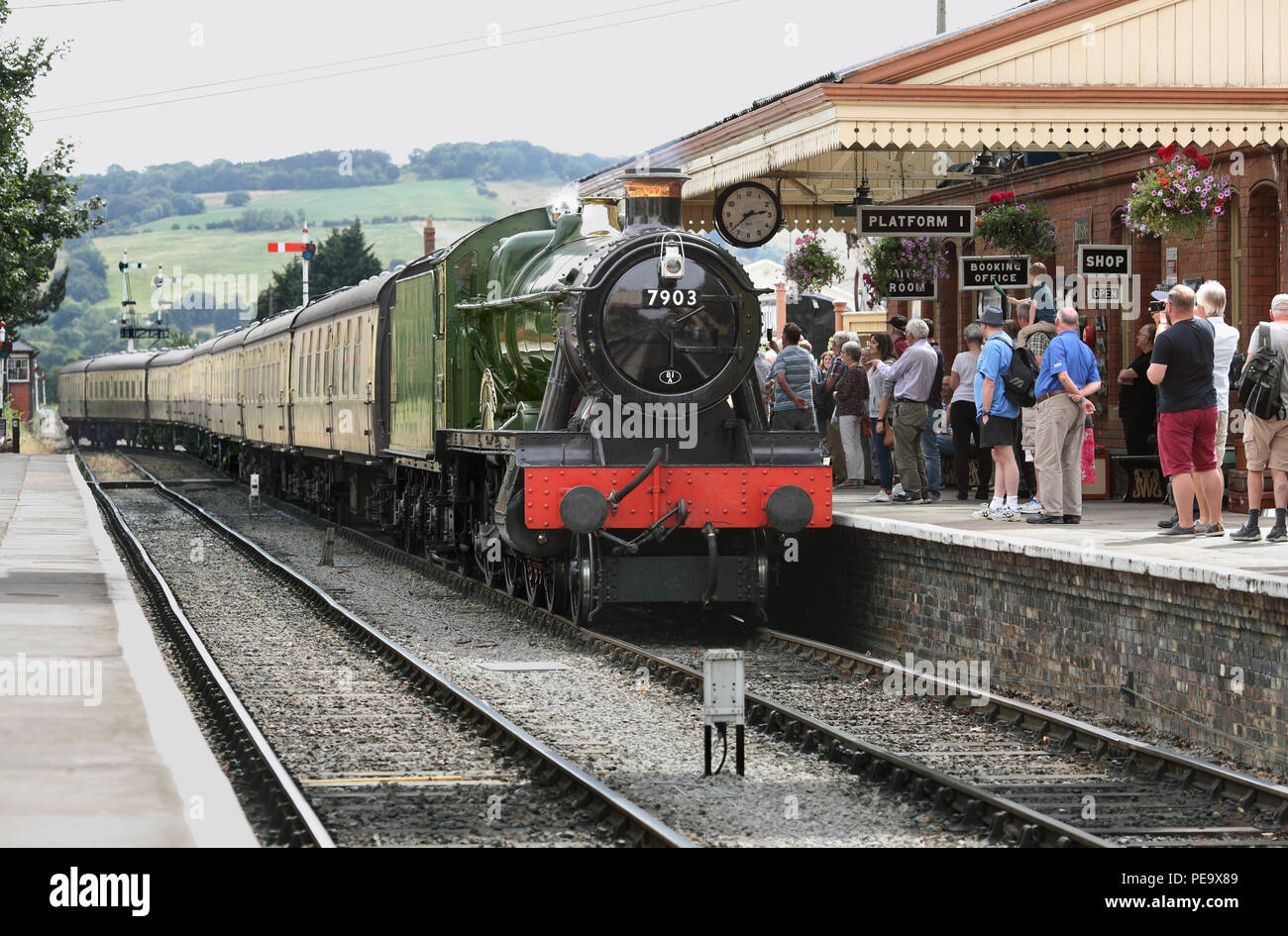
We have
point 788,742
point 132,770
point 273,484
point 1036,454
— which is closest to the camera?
point 132,770

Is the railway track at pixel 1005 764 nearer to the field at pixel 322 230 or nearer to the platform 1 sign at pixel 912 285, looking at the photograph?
the platform 1 sign at pixel 912 285

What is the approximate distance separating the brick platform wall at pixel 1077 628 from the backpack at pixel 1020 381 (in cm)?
175

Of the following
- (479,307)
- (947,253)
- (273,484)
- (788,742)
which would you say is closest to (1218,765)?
(788,742)

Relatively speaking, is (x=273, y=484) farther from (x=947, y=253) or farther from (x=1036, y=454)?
(x=1036, y=454)

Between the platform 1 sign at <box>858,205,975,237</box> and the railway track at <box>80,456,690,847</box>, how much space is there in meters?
6.19

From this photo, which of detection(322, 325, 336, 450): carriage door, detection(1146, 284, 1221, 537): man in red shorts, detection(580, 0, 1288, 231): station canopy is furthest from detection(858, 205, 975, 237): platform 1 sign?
detection(322, 325, 336, 450): carriage door

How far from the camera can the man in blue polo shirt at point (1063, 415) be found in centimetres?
1312

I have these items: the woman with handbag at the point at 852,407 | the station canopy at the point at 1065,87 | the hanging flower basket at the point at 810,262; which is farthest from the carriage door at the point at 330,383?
the station canopy at the point at 1065,87

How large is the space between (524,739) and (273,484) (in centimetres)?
2554

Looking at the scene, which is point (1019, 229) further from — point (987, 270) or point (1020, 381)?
point (1020, 381)

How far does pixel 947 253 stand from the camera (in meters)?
23.7

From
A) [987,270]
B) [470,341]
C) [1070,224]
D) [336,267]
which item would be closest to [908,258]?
[1070,224]

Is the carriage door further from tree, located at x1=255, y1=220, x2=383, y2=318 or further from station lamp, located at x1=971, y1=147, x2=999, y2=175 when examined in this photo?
tree, located at x1=255, y1=220, x2=383, y2=318

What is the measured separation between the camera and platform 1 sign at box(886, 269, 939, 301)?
20.4 meters
